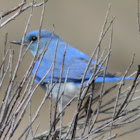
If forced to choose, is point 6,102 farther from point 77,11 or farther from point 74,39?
point 77,11

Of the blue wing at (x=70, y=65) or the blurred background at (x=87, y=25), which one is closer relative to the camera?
the blue wing at (x=70, y=65)

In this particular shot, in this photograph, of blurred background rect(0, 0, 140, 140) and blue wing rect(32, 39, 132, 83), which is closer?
blue wing rect(32, 39, 132, 83)

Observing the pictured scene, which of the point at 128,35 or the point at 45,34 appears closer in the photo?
the point at 45,34

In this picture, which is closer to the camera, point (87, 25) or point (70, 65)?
point (70, 65)

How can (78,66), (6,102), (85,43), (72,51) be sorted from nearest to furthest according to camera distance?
(6,102) → (78,66) → (72,51) → (85,43)

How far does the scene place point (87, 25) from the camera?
24.7 ft

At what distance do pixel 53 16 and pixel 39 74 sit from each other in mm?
3368

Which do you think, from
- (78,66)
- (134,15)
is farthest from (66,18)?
(78,66)

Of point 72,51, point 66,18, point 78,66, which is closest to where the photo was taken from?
point 78,66

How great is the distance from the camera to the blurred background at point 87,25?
707 centimetres

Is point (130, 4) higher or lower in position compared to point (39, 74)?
higher

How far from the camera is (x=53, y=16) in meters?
7.59

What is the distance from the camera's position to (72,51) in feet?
14.3

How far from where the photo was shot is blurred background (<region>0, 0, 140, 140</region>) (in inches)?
278
